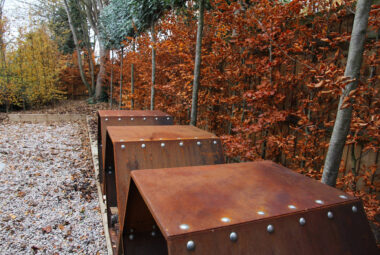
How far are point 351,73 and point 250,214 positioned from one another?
1.21 metres

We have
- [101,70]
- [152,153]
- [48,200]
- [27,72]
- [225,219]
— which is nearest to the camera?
[225,219]

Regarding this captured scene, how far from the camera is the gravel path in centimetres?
344

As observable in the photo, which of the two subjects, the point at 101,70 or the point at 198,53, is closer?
the point at 198,53

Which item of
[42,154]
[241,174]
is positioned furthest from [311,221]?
[42,154]

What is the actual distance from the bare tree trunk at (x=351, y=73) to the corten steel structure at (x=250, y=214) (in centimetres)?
43

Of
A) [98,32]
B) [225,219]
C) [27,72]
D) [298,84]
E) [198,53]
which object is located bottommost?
[225,219]

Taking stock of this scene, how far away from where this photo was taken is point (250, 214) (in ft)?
3.80

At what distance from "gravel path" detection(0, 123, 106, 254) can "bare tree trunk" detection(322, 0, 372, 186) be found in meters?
2.89

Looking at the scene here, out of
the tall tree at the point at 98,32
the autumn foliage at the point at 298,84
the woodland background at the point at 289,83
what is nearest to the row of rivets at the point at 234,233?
the woodland background at the point at 289,83

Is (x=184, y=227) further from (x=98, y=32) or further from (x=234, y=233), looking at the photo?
(x=98, y=32)

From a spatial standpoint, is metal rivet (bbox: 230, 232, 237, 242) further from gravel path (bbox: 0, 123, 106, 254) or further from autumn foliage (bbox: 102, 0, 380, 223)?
gravel path (bbox: 0, 123, 106, 254)

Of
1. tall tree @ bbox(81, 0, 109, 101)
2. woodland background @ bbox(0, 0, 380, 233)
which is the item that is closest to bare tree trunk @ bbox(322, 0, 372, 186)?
woodland background @ bbox(0, 0, 380, 233)

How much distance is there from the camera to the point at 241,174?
167 centimetres

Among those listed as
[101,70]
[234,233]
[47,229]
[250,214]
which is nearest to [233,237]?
[234,233]
